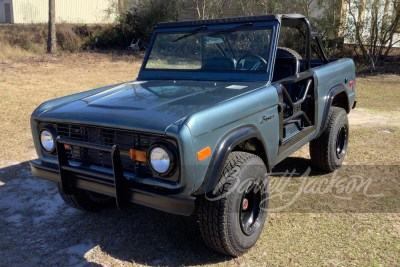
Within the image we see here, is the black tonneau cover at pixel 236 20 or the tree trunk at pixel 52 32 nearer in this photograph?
the black tonneau cover at pixel 236 20

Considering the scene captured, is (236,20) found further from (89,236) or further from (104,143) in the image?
(89,236)

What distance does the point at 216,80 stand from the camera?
12.0ft

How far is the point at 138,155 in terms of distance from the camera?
2.53 meters

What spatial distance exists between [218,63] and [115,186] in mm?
1767

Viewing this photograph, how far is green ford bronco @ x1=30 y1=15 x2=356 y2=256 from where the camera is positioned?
98.0 inches

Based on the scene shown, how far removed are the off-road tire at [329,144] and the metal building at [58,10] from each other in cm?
2653

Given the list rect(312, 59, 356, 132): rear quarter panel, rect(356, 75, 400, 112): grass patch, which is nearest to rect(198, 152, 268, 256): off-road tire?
rect(312, 59, 356, 132): rear quarter panel

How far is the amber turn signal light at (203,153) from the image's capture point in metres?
2.45

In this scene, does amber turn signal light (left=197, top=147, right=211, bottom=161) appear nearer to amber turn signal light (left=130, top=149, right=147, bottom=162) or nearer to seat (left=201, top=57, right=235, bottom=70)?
amber turn signal light (left=130, top=149, right=147, bottom=162)

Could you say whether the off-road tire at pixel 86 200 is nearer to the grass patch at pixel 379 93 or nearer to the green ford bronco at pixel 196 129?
the green ford bronco at pixel 196 129

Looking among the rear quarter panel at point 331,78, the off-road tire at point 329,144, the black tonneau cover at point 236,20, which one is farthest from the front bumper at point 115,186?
the off-road tire at point 329,144

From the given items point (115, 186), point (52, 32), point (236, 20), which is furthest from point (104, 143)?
point (52, 32)

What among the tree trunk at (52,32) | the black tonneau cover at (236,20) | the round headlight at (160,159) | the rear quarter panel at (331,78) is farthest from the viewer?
the tree trunk at (52,32)

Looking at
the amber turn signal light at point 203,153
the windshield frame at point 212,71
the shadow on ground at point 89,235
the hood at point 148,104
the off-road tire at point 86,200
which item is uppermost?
the windshield frame at point 212,71
